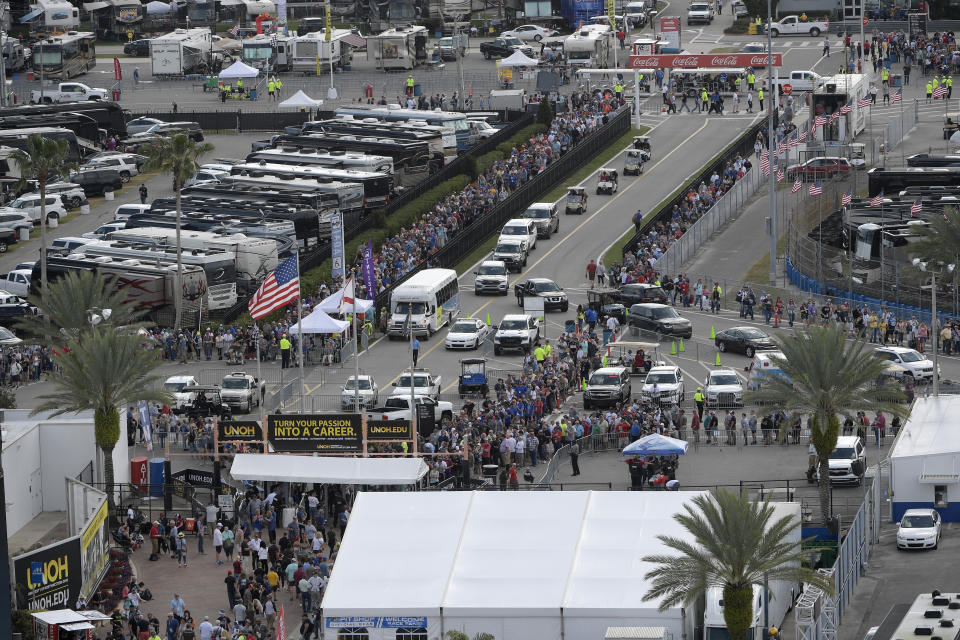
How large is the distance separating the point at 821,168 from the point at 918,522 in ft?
132

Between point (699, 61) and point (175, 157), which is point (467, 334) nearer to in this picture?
point (175, 157)

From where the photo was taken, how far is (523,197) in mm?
92438

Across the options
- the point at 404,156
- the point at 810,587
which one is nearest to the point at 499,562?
the point at 810,587

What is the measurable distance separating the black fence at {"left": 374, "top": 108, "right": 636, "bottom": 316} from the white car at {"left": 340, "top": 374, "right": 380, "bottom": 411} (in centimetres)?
1117

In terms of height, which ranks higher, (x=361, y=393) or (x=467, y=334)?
(x=467, y=334)

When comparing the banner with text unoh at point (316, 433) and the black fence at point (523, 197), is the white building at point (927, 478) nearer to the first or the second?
the banner with text unoh at point (316, 433)

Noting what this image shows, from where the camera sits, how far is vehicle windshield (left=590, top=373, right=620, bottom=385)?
64.9 metres

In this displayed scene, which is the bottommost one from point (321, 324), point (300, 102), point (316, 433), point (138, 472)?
point (138, 472)

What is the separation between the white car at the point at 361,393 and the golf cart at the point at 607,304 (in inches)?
503

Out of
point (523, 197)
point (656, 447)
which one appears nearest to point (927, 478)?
point (656, 447)

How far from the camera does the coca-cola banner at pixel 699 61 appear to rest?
360ft

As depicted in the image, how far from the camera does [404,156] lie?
95.2 meters

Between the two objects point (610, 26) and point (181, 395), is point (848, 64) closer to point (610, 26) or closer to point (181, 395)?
point (610, 26)

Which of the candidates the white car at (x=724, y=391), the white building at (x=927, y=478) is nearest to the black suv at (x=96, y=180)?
the white car at (x=724, y=391)
